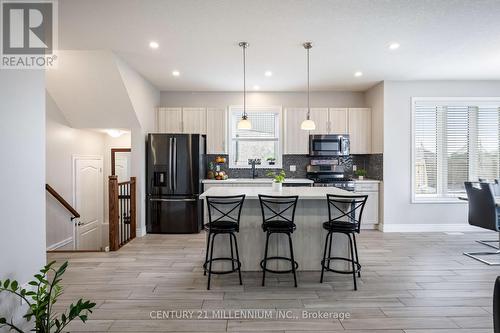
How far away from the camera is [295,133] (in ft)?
19.6

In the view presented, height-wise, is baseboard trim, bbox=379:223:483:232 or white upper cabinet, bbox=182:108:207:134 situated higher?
white upper cabinet, bbox=182:108:207:134

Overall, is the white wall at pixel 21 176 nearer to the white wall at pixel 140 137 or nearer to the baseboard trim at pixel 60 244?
the white wall at pixel 140 137

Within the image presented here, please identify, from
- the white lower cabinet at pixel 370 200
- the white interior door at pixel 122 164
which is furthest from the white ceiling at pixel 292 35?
the white interior door at pixel 122 164

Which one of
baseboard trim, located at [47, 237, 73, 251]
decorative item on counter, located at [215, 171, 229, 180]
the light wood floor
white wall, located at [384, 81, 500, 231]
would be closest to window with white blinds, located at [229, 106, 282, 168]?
decorative item on counter, located at [215, 171, 229, 180]

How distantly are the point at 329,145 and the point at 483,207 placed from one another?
2.60 meters

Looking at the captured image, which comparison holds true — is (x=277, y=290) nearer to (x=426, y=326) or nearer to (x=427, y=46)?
(x=426, y=326)

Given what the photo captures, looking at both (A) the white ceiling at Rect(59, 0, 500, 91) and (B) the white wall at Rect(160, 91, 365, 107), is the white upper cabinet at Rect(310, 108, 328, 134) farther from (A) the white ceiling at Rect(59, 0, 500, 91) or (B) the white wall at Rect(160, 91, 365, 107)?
(A) the white ceiling at Rect(59, 0, 500, 91)

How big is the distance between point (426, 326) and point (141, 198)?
14.7ft

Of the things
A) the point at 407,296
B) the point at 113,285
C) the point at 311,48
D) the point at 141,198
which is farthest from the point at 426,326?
the point at 141,198

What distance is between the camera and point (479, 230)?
217 inches

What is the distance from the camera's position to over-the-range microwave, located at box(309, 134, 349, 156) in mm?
5750

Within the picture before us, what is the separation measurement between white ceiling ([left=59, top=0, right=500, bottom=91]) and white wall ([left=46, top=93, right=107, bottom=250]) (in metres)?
1.51

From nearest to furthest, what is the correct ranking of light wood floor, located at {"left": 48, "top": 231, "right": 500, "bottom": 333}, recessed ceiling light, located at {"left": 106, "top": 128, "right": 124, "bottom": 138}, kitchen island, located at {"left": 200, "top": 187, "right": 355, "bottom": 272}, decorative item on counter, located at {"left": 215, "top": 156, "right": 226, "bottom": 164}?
light wood floor, located at {"left": 48, "top": 231, "right": 500, "bottom": 333}
kitchen island, located at {"left": 200, "top": 187, "right": 355, "bottom": 272}
decorative item on counter, located at {"left": 215, "top": 156, "right": 226, "bottom": 164}
recessed ceiling light, located at {"left": 106, "top": 128, "right": 124, "bottom": 138}

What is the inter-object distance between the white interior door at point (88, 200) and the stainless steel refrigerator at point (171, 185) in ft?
4.48
